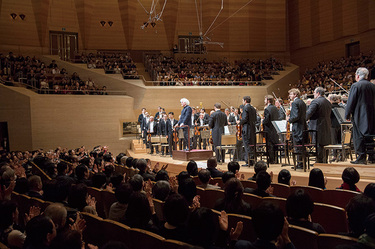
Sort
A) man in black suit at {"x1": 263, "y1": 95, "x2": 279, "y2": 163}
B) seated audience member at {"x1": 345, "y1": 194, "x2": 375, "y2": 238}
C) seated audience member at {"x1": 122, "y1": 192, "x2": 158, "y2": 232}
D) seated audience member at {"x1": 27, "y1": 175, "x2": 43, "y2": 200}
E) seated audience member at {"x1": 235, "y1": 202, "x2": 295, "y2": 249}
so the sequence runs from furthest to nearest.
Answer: man in black suit at {"x1": 263, "y1": 95, "x2": 279, "y2": 163}, seated audience member at {"x1": 27, "y1": 175, "x2": 43, "y2": 200}, seated audience member at {"x1": 122, "y1": 192, "x2": 158, "y2": 232}, seated audience member at {"x1": 345, "y1": 194, "x2": 375, "y2": 238}, seated audience member at {"x1": 235, "y1": 202, "x2": 295, "y2": 249}

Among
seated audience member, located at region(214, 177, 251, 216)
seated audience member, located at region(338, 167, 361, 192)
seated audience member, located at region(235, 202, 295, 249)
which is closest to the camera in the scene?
seated audience member, located at region(235, 202, 295, 249)

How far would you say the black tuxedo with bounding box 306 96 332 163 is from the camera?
7805 mm

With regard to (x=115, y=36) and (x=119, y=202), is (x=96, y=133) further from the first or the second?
(x=119, y=202)

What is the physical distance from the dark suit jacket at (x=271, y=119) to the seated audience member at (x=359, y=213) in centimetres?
643

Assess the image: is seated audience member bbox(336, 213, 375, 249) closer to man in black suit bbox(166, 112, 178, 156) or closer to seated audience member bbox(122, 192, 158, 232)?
seated audience member bbox(122, 192, 158, 232)

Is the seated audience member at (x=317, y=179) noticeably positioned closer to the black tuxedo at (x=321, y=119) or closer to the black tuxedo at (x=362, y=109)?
the black tuxedo at (x=362, y=109)

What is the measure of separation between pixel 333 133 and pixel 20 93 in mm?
14507

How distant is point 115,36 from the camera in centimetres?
2639

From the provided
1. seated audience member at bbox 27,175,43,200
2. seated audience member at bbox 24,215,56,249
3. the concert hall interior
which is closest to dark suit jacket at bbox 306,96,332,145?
the concert hall interior

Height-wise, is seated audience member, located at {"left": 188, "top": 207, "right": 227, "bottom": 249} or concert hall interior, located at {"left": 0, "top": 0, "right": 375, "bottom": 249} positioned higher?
concert hall interior, located at {"left": 0, "top": 0, "right": 375, "bottom": 249}

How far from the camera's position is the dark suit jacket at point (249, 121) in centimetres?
912

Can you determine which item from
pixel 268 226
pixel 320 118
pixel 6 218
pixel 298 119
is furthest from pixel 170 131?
pixel 268 226

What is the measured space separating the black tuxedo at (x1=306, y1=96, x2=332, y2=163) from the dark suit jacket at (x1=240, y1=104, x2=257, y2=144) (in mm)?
1636

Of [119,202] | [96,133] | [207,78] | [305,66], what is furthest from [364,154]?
[305,66]
